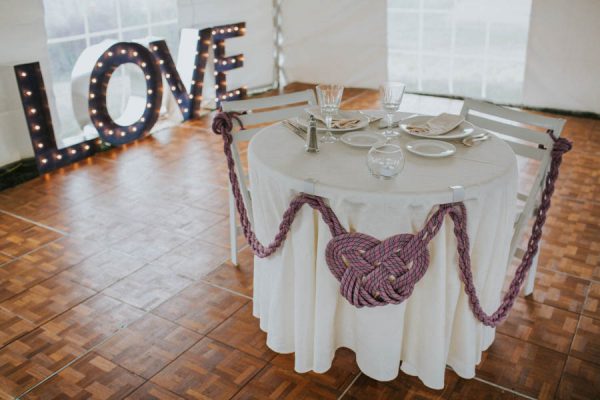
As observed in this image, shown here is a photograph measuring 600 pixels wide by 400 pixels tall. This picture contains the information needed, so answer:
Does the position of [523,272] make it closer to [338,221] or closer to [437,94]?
[338,221]

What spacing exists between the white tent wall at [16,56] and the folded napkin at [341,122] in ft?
7.50

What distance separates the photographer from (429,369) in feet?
6.73

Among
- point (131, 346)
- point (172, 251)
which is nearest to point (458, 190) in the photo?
point (131, 346)

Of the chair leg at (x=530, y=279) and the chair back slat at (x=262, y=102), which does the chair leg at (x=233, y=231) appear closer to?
the chair back slat at (x=262, y=102)

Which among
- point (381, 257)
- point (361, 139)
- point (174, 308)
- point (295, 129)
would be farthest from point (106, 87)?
point (381, 257)

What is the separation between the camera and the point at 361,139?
7.55ft

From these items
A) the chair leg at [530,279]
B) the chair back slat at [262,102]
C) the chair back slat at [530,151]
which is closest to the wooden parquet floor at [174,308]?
the chair leg at [530,279]

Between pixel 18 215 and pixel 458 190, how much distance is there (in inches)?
104

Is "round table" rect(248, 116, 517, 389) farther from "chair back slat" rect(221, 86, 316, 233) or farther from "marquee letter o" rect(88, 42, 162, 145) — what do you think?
"marquee letter o" rect(88, 42, 162, 145)

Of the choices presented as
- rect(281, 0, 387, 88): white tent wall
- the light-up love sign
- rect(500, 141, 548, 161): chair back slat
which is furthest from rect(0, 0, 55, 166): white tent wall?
rect(500, 141, 548, 161): chair back slat

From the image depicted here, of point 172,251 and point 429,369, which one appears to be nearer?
point 429,369

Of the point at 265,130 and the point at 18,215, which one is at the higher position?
the point at 265,130

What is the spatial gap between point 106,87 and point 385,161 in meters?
2.86

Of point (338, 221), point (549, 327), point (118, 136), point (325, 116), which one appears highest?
point (325, 116)
